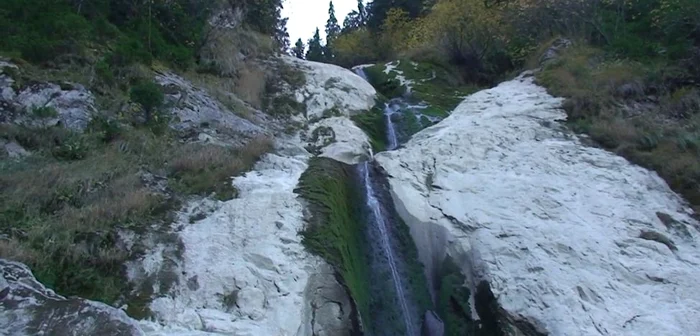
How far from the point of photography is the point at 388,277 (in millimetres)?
10797

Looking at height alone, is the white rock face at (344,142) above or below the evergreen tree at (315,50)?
below

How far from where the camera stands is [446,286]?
10.1 metres

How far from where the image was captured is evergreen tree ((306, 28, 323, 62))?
38625 mm

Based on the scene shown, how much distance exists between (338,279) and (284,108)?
8.93 m

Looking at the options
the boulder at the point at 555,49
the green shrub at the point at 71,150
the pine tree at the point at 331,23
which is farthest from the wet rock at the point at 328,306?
the pine tree at the point at 331,23

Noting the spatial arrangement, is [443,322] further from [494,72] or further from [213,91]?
[494,72]

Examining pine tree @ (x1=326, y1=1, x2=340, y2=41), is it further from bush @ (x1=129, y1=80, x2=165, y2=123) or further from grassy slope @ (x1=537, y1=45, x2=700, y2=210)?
bush @ (x1=129, y1=80, x2=165, y2=123)

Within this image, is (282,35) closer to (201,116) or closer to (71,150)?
(201,116)

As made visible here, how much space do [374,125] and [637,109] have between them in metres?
7.20

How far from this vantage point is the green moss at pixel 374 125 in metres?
16.3

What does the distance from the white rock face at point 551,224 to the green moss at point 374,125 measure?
1496 millimetres

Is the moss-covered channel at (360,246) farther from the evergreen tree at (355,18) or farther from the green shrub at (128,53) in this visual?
the evergreen tree at (355,18)

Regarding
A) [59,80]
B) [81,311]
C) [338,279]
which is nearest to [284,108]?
[59,80]

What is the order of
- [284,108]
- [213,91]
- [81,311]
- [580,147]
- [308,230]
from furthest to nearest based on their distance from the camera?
1. [284,108]
2. [213,91]
3. [580,147]
4. [308,230]
5. [81,311]
